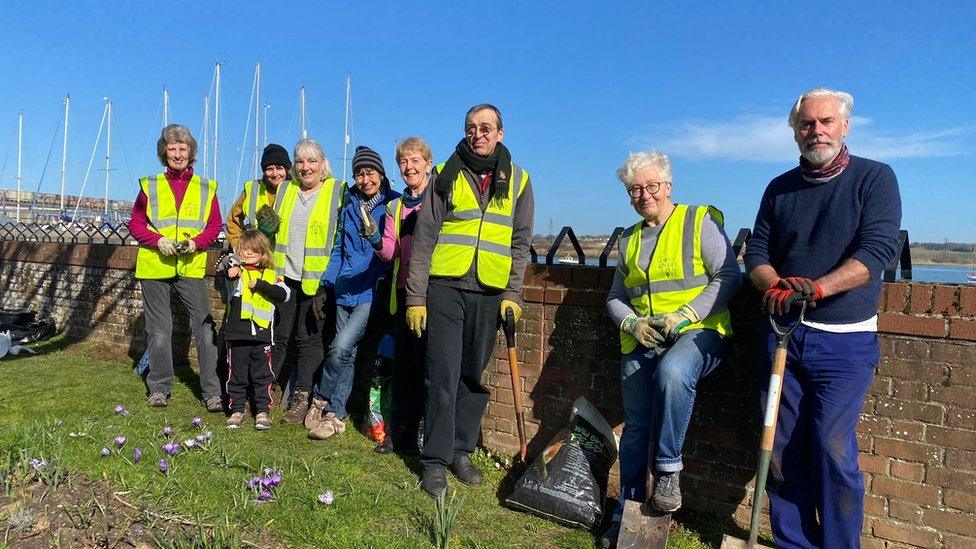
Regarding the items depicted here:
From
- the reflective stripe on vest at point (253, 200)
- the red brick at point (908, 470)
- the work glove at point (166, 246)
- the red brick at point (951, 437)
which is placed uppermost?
the reflective stripe on vest at point (253, 200)

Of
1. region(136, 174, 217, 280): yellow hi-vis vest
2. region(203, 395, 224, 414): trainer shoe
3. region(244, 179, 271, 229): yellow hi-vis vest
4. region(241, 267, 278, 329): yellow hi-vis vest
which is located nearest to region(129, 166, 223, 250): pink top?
region(136, 174, 217, 280): yellow hi-vis vest

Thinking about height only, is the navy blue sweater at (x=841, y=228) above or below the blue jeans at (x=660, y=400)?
above

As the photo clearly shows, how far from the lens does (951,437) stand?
3199 millimetres

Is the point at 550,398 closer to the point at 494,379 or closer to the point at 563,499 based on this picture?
the point at 494,379

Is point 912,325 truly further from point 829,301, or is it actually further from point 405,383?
point 405,383

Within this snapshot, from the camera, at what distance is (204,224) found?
553cm

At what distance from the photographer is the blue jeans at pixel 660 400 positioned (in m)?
3.21

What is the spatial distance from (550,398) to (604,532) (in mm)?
1063

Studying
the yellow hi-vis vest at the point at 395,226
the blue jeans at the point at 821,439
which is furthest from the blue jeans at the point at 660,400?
the yellow hi-vis vest at the point at 395,226

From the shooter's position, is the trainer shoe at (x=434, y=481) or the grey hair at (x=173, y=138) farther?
the grey hair at (x=173, y=138)

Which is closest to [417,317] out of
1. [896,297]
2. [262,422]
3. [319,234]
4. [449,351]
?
[449,351]

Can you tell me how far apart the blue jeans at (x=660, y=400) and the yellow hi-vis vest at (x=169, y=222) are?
3811mm

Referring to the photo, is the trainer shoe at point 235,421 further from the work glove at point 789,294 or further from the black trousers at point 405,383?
the work glove at point 789,294

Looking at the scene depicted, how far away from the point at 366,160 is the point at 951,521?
13.2 feet
